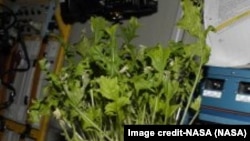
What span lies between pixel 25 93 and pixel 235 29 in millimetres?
1817

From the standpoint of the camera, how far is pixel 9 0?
2814 millimetres

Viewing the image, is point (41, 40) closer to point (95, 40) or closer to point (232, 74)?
point (95, 40)
